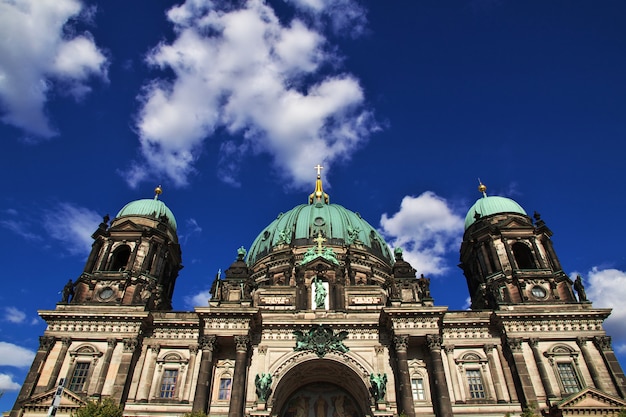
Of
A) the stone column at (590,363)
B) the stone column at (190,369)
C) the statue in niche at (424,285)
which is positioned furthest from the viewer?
the statue in niche at (424,285)

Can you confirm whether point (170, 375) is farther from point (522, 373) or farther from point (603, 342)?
point (603, 342)

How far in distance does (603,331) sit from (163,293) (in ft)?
114

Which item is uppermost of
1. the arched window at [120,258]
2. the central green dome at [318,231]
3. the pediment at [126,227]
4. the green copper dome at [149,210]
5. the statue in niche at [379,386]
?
the central green dome at [318,231]

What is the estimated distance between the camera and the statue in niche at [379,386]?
3092 centimetres

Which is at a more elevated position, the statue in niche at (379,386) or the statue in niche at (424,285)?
the statue in niche at (424,285)

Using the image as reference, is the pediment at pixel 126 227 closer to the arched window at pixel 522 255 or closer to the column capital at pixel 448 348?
the column capital at pixel 448 348

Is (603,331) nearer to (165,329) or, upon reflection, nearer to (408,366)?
(408,366)

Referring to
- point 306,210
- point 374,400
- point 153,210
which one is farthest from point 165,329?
point 306,210

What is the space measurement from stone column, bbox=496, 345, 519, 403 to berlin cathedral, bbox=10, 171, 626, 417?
69mm

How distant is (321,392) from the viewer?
36312 millimetres

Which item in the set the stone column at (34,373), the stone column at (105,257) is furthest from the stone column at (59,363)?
the stone column at (105,257)

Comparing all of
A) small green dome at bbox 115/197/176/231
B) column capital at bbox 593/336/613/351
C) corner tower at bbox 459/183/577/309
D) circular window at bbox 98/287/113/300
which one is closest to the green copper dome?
small green dome at bbox 115/197/176/231

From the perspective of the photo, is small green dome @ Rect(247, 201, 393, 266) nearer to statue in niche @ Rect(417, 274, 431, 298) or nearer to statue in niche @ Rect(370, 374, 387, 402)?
statue in niche @ Rect(417, 274, 431, 298)

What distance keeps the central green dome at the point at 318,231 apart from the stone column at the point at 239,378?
717 inches
